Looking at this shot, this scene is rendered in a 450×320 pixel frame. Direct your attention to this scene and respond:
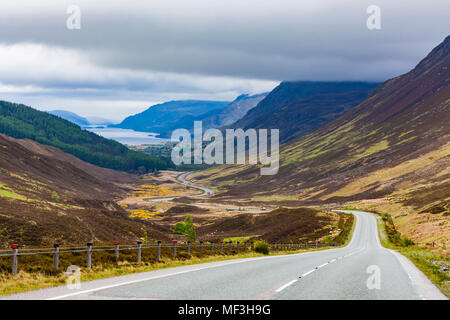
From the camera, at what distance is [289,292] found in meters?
15.1

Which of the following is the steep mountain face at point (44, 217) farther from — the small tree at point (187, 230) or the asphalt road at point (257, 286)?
the asphalt road at point (257, 286)

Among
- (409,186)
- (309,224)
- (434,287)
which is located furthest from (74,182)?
(434,287)

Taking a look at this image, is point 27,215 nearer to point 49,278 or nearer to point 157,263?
point 157,263

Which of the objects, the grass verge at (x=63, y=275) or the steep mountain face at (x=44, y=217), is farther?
the steep mountain face at (x=44, y=217)

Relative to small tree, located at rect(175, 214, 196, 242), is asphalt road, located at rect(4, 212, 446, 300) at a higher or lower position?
higher

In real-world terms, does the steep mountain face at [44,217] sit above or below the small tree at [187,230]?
above

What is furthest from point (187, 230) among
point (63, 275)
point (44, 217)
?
point (63, 275)

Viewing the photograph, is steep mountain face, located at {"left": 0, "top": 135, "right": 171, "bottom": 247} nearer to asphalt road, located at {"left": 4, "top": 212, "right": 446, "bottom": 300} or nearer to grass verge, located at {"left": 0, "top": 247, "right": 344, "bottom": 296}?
grass verge, located at {"left": 0, "top": 247, "right": 344, "bottom": 296}

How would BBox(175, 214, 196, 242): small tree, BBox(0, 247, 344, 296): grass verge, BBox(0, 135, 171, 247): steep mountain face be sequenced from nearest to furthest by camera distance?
1. BBox(0, 247, 344, 296): grass verge
2. BBox(0, 135, 171, 247): steep mountain face
3. BBox(175, 214, 196, 242): small tree

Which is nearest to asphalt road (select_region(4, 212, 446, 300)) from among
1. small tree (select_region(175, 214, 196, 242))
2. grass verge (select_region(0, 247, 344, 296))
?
grass verge (select_region(0, 247, 344, 296))

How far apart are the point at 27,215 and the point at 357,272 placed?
55108 mm

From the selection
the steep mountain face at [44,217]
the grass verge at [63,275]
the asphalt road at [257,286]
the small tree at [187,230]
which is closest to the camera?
the asphalt road at [257,286]

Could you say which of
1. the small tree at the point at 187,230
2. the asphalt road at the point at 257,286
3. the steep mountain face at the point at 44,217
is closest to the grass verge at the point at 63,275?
the asphalt road at the point at 257,286
